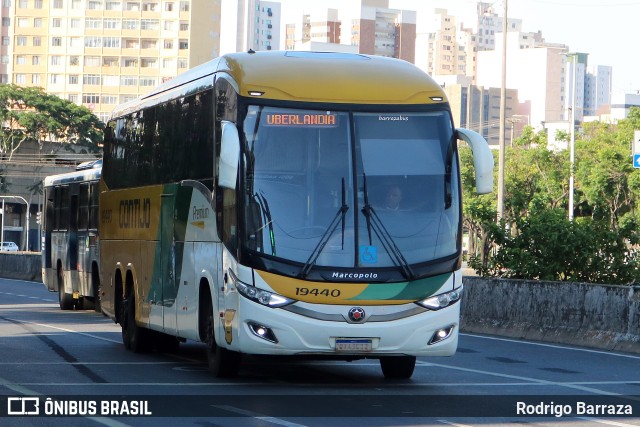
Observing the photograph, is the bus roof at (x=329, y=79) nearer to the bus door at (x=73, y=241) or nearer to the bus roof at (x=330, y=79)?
the bus roof at (x=330, y=79)

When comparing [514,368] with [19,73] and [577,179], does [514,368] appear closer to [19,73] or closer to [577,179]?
[577,179]

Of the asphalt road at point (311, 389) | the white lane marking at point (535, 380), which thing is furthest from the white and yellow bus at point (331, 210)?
the white lane marking at point (535, 380)

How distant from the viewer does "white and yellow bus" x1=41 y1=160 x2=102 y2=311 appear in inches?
1184

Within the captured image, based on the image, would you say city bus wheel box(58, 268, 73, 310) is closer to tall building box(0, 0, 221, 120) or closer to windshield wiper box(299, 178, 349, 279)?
windshield wiper box(299, 178, 349, 279)

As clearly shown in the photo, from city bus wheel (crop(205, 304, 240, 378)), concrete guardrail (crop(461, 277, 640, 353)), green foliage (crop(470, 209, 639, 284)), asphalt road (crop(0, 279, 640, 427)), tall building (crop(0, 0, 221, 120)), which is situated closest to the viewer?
asphalt road (crop(0, 279, 640, 427))

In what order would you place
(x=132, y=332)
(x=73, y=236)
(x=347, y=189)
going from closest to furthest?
(x=347, y=189) < (x=132, y=332) < (x=73, y=236)

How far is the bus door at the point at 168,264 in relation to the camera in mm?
18250

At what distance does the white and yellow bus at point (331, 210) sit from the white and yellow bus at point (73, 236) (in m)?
13.0

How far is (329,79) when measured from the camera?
1551cm

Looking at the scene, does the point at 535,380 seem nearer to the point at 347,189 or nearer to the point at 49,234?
the point at 347,189

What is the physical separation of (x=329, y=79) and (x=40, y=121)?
10378 cm

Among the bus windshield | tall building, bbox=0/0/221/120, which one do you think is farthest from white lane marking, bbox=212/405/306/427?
tall building, bbox=0/0/221/120

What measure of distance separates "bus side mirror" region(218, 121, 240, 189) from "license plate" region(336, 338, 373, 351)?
1.92 metres

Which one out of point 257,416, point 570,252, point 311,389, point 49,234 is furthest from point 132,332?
point 49,234
